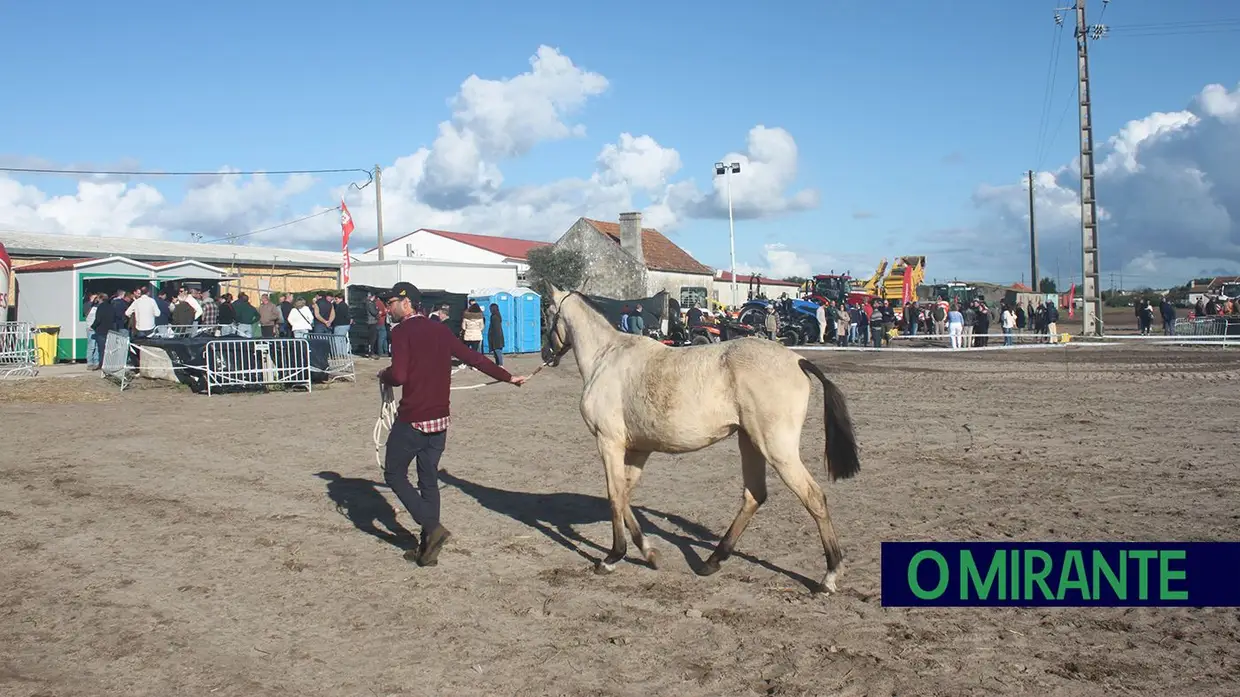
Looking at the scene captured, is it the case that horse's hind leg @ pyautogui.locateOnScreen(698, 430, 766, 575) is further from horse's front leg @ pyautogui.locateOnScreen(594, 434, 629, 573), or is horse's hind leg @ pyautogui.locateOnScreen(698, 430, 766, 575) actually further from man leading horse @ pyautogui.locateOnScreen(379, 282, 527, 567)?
man leading horse @ pyautogui.locateOnScreen(379, 282, 527, 567)

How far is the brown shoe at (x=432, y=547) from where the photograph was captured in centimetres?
643

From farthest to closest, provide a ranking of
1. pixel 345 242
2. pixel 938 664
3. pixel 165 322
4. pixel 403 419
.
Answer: pixel 345 242, pixel 165 322, pixel 403 419, pixel 938 664

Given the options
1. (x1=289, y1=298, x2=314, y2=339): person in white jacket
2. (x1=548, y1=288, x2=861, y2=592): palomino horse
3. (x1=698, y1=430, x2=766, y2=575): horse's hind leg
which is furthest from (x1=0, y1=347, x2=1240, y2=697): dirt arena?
(x1=289, y1=298, x2=314, y2=339): person in white jacket

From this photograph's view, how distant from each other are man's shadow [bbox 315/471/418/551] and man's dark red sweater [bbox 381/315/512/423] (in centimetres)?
119

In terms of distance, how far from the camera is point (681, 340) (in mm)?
30219

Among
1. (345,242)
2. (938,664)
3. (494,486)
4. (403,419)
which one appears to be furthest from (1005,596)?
(345,242)

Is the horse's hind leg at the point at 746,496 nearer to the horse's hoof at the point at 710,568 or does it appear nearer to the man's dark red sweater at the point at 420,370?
the horse's hoof at the point at 710,568

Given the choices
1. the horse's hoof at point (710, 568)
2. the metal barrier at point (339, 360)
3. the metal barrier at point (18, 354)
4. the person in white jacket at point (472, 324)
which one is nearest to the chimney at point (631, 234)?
the person in white jacket at point (472, 324)

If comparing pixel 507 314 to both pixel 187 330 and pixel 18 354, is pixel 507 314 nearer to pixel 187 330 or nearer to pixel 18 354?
pixel 187 330

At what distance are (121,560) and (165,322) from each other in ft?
55.0

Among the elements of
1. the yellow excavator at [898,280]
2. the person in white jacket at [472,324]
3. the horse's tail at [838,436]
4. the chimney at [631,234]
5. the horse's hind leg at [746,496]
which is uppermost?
the chimney at [631,234]

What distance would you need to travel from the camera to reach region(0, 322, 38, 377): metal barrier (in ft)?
67.1

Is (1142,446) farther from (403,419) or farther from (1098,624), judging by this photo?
(403,419)

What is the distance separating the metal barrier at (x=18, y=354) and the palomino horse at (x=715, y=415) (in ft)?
62.0
